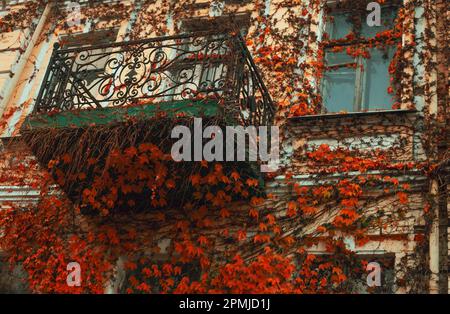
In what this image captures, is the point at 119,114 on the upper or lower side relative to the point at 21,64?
lower

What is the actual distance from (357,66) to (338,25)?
0.99 m

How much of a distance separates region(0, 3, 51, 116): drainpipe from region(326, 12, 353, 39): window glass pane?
5093 millimetres

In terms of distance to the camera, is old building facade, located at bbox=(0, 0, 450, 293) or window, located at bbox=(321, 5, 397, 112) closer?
old building facade, located at bbox=(0, 0, 450, 293)

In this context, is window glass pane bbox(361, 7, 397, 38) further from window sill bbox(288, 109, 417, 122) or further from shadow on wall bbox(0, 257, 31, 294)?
shadow on wall bbox(0, 257, 31, 294)

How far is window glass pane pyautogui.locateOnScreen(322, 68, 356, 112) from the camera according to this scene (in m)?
8.62

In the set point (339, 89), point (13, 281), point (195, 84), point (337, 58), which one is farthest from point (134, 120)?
point (337, 58)

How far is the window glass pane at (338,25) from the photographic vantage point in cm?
934

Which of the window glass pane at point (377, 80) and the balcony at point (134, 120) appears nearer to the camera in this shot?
the balcony at point (134, 120)

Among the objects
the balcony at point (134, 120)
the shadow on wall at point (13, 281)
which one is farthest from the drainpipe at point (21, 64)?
the shadow on wall at point (13, 281)

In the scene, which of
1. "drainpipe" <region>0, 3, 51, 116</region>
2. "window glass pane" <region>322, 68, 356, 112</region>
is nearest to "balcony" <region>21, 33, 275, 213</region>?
"window glass pane" <region>322, 68, 356, 112</region>

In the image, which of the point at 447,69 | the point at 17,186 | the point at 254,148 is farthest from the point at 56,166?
the point at 447,69

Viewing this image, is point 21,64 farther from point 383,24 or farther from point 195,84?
point 383,24

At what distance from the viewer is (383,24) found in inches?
360

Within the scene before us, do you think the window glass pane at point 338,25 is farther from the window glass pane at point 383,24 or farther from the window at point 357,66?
the window glass pane at point 383,24
